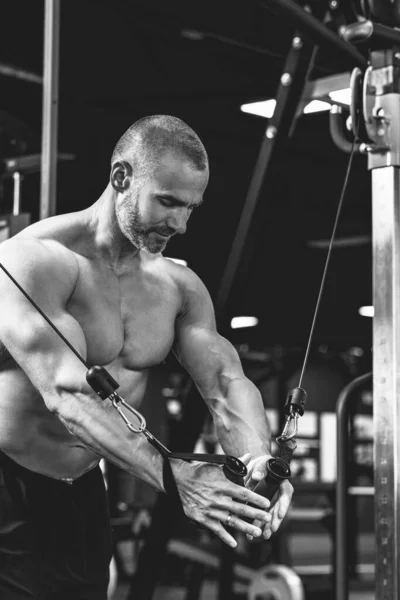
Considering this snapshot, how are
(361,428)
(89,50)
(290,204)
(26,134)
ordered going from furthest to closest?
1. (361,428)
2. (290,204)
3. (89,50)
4. (26,134)

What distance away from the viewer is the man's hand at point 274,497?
6.52 feet

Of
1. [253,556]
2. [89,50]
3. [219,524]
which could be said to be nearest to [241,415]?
[219,524]

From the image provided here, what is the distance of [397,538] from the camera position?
246 cm

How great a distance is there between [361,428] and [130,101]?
1061 centimetres

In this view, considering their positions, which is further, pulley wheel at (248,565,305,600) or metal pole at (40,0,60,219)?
pulley wheel at (248,565,305,600)

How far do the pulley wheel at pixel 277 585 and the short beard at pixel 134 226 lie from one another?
9.68ft

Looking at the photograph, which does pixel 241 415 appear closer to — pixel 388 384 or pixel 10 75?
pixel 388 384

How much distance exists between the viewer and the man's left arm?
2359mm

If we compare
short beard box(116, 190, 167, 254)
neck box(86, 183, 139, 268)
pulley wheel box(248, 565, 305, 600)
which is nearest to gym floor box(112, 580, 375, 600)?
pulley wheel box(248, 565, 305, 600)

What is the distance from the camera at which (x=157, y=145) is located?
214cm

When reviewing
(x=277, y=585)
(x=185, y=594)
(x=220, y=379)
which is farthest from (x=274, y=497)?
(x=185, y=594)

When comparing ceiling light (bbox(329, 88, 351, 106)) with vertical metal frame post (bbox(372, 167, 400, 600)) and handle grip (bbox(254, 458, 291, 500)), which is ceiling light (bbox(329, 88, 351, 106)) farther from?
handle grip (bbox(254, 458, 291, 500))

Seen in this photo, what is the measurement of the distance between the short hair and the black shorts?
30.5 inches

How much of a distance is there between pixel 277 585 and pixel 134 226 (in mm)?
3186
